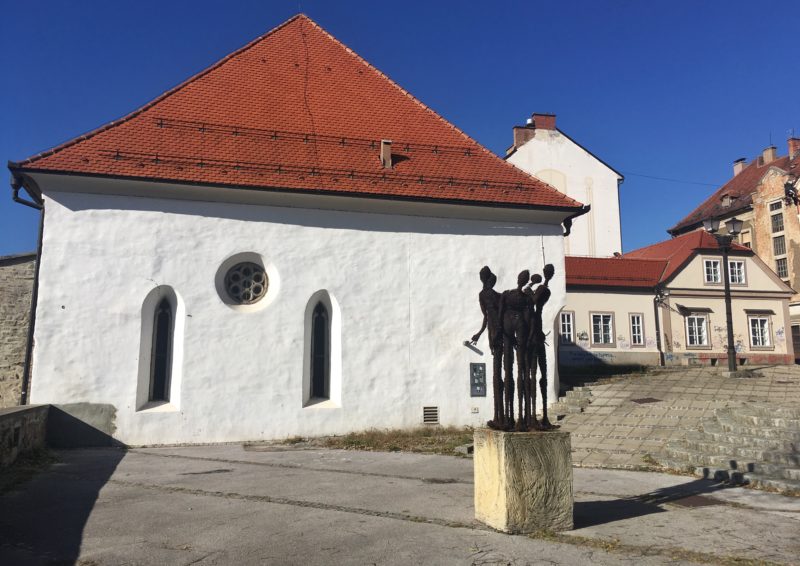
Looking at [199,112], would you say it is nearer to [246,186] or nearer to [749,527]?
[246,186]

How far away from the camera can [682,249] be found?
87.2 ft

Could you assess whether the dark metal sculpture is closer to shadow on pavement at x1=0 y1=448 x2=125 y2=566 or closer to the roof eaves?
shadow on pavement at x1=0 y1=448 x2=125 y2=566

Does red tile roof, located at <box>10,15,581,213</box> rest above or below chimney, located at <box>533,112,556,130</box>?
below

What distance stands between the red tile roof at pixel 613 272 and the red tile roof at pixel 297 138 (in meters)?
10.1

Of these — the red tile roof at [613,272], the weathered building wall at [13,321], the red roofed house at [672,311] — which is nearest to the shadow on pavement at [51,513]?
the weathered building wall at [13,321]

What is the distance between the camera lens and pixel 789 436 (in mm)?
9266

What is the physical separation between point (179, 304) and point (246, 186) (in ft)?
9.34

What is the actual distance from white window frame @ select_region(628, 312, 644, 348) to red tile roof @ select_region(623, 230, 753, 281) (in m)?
1.89

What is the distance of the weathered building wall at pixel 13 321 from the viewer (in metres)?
17.1

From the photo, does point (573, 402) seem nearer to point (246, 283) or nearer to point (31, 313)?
point (246, 283)

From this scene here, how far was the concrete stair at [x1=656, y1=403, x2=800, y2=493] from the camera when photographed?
27.1 feet

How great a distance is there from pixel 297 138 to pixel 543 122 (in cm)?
2145

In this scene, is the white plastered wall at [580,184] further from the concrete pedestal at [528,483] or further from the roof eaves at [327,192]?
the concrete pedestal at [528,483]

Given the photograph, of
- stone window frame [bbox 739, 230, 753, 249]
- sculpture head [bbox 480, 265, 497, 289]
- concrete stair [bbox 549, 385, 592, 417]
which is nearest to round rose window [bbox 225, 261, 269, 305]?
concrete stair [bbox 549, 385, 592, 417]
